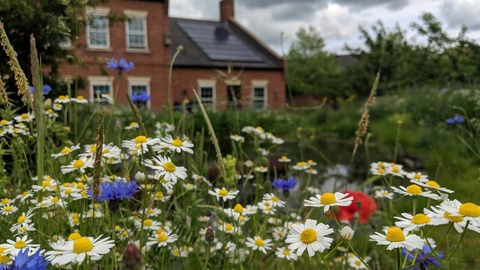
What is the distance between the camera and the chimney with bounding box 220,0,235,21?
1557 cm

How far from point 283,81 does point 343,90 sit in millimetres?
4757

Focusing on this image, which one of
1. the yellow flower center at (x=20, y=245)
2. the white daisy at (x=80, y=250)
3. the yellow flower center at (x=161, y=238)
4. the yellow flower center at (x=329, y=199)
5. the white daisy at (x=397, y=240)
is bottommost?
the yellow flower center at (x=161, y=238)

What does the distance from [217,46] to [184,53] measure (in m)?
1.46

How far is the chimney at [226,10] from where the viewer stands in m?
15.6

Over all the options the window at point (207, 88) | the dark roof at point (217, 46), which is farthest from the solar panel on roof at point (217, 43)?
the window at point (207, 88)

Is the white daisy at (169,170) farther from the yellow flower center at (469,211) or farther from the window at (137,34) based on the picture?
the window at (137,34)

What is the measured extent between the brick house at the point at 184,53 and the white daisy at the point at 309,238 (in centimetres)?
742

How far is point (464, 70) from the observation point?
5266 millimetres

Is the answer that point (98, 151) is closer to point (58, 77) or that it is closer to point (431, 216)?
point (431, 216)

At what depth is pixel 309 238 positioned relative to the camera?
58 centimetres

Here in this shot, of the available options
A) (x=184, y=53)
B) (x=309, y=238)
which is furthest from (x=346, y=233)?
(x=184, y=53)

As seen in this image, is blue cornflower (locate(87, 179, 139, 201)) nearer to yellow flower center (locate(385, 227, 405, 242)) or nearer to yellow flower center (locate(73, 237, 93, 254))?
yellow flower center (locate(73, 237, 93, 254))

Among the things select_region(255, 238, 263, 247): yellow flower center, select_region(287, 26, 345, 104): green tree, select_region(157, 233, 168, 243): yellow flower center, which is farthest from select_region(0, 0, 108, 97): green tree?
select_region(287, 26, 345, 104): green tree

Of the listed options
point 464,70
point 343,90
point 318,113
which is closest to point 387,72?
point 343,90
